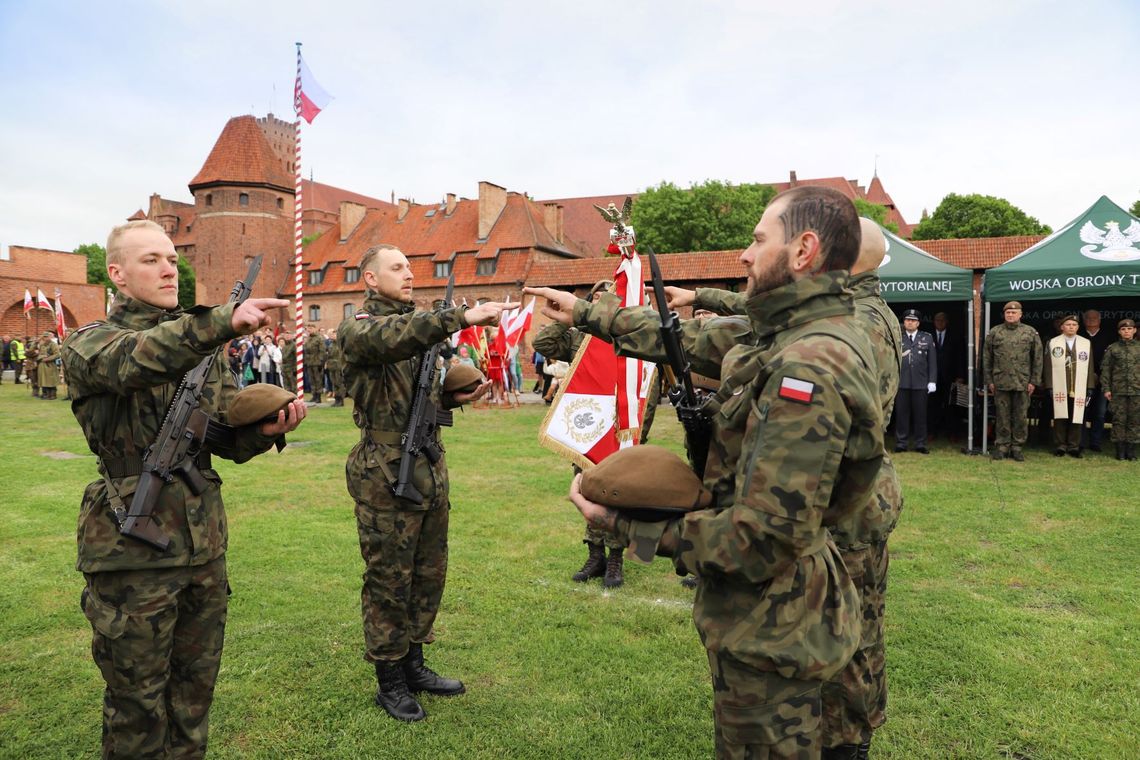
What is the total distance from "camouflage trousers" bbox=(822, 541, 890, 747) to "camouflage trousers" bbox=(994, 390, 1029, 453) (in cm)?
995

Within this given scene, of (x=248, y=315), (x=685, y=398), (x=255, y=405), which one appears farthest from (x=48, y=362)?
(x=685, y=398)

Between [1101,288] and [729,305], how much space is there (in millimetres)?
9895

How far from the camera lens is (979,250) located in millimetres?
27562

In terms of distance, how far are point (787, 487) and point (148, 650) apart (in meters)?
2.53

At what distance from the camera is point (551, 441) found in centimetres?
618

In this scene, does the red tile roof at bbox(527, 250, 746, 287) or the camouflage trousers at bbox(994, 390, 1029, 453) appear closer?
the camouflage trousers at bbox(994, 390, 1029, 453)

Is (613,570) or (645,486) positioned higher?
(645,486)

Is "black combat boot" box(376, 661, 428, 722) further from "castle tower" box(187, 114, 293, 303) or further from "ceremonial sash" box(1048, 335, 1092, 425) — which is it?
"castle tower" box(187, 114, 293, 303)

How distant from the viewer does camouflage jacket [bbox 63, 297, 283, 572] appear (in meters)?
2.66

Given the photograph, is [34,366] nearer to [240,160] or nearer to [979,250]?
[979,250]

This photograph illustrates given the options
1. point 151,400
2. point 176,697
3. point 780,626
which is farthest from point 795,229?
point 176,697

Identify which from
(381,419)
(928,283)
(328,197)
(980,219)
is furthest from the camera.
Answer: (328,197)

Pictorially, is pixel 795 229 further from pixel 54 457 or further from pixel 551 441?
pixel 54 457

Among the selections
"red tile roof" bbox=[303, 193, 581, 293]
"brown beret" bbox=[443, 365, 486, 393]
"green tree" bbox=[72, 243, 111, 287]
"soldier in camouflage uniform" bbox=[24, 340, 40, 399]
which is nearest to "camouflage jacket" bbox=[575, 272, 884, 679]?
"brown beret" bbox=[443, 365, 486, 393]
